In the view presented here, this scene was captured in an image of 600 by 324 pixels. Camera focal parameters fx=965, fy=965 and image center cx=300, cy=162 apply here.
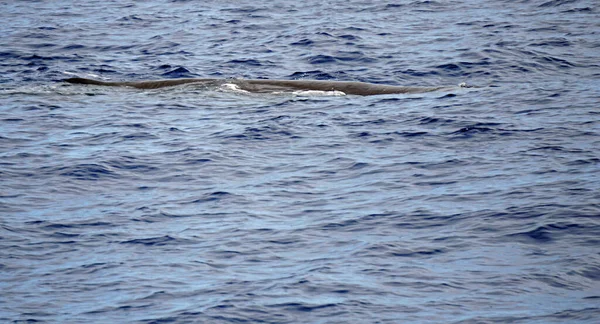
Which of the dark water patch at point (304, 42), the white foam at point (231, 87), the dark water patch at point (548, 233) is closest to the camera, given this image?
the dark water patch at point (548, 233)

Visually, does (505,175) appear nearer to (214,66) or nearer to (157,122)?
(157,122)

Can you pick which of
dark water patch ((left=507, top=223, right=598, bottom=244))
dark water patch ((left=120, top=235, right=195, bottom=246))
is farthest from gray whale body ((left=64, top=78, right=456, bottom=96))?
dark water patch ((left=120, top=235, right=195, bottom=246))

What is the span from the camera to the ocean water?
10.8 metres

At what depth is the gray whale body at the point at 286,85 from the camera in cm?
2255

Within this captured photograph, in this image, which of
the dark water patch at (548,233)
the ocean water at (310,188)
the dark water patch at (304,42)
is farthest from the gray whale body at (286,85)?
the dark water patch at (548,233)

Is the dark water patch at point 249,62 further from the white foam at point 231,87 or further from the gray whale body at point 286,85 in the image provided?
the white foam at point 231,87

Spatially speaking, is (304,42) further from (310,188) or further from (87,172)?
(310,188)

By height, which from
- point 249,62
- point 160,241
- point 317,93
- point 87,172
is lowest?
point 249,62

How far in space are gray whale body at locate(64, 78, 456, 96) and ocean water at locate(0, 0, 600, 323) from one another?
0.52 metres

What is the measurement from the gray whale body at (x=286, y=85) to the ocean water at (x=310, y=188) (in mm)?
517

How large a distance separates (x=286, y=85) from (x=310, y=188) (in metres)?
8.63

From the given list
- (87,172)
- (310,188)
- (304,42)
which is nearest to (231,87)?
(304,42)

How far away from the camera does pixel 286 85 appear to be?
919 inches

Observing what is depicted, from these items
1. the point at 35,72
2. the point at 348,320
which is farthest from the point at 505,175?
the point at 35,72
